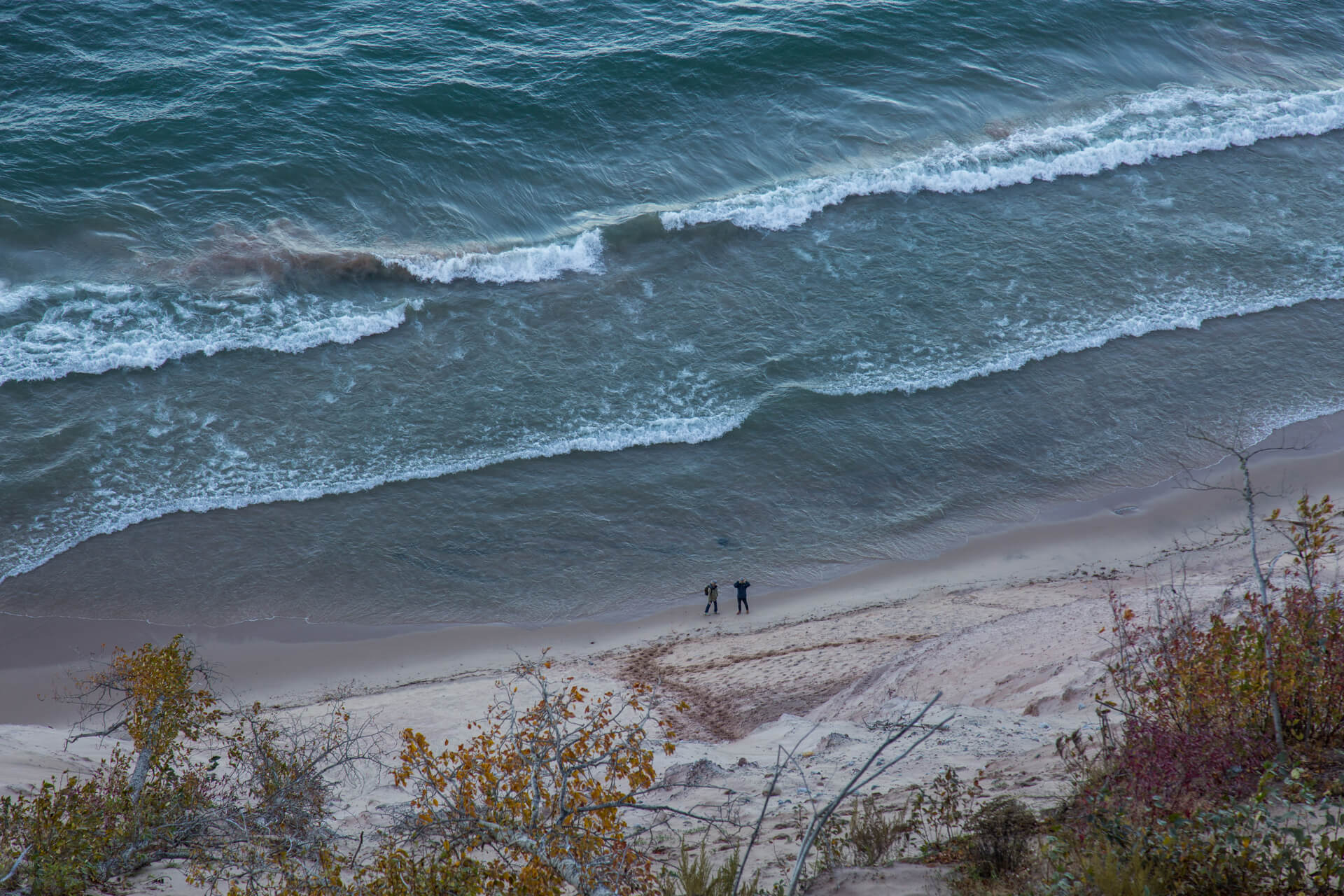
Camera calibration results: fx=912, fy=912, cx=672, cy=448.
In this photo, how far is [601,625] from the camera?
50.6ft

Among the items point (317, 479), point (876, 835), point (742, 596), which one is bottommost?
point (876, 835)

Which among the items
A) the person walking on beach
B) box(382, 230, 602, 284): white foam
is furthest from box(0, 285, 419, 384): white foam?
the person walking on beach

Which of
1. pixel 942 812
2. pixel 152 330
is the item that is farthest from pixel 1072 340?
pixel 152 330

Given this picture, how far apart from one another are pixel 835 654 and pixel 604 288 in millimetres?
12072

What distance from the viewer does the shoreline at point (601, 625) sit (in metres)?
14.3

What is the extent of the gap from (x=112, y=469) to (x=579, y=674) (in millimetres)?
10357

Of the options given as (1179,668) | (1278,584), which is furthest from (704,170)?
(1179,668)

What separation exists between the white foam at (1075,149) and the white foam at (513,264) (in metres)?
2.58

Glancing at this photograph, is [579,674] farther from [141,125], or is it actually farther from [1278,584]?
[141,125]

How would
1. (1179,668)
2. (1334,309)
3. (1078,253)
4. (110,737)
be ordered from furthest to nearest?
(1078,253) → (1334,309) → (110,737) → (1179,668)

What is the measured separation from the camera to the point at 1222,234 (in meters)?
24.6

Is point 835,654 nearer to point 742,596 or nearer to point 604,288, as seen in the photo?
point 742,596

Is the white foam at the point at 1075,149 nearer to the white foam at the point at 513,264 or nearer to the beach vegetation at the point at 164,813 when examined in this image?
the white foam at the point at 513,264

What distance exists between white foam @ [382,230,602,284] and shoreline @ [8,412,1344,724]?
10503 millimetres
